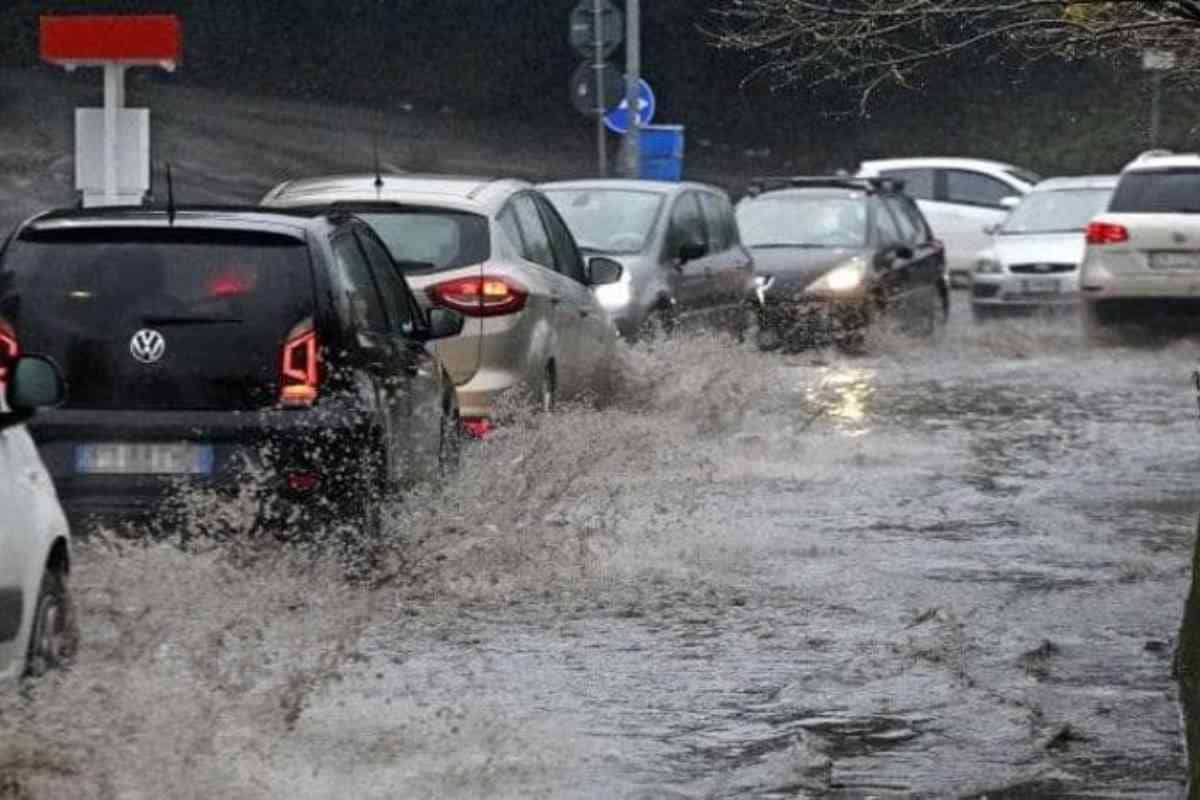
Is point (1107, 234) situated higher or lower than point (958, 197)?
higher

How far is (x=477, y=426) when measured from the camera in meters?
14.7

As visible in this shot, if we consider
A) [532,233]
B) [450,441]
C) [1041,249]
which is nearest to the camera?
[450,441]

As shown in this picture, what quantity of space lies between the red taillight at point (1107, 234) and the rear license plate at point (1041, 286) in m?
2.40

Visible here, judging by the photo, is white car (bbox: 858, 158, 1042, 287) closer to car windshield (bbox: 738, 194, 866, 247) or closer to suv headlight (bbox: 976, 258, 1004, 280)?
suv headlight (bbox: 976, 258, 1004, 280)

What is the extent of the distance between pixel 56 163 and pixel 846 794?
33.4m

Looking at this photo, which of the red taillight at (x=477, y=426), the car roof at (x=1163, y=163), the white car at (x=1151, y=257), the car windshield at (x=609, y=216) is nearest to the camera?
the red taillight at (x=477, y=426)

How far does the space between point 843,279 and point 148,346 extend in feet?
49.4

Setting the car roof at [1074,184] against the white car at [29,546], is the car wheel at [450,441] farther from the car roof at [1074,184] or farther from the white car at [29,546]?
the car roof at [1074,184]

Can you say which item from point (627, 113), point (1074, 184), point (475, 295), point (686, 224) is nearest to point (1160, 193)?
point (1074, 184)

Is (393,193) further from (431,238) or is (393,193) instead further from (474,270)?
(474,270)

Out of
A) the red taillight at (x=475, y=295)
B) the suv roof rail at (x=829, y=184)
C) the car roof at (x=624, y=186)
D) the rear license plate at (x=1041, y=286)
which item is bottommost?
the rear license plate at (x=1041, y=286)

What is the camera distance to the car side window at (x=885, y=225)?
2661 centimetres

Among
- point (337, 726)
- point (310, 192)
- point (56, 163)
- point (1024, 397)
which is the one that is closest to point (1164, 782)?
point (337, 726)

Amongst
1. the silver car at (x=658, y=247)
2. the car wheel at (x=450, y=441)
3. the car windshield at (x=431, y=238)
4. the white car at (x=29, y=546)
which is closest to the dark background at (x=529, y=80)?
the silver car at (x=658, y=247)
